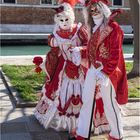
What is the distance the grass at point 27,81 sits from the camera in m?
7.41

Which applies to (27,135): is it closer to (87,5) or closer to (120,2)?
(87,5)

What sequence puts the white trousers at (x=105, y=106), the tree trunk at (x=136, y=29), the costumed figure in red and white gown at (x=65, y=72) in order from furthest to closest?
the tree trunk at (x=136, y=29) < the costumed figure in red and white gown at (x=65, y=72) < the white trousers at (x=105, y=106)

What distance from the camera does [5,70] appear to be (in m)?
A: 9.51

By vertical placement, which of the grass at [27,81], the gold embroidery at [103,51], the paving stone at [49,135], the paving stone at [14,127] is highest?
the gold embroidery at [103,51]

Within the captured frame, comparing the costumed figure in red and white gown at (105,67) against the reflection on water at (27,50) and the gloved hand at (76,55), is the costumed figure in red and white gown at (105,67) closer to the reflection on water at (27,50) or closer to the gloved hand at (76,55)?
the gloved hand at (76,55)

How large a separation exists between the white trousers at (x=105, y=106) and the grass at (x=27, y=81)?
2279mm

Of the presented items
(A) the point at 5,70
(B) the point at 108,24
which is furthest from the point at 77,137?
(A) the point at 5,70

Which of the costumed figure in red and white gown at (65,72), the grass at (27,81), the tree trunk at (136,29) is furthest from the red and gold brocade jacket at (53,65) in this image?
the tree trunk at (136,29)

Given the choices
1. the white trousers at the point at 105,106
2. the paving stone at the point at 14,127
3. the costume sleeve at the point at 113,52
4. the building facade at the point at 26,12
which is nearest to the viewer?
the costume sleeve at the point at 113,52

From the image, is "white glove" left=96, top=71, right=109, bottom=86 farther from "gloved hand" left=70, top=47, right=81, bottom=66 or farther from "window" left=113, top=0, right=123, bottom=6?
"window" left=113, top=0, right=123, bottom=6

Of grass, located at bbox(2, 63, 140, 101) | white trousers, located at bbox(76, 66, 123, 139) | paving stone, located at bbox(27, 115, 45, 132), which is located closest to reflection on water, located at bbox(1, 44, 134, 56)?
grass, located at bbox(2, 63, 140, 101)

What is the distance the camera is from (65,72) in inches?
223

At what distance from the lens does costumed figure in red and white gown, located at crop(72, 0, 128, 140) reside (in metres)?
4.59

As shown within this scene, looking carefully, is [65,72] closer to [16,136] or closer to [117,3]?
[16,136]
